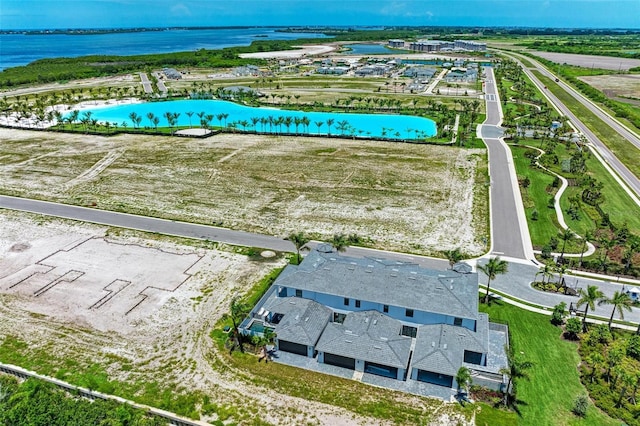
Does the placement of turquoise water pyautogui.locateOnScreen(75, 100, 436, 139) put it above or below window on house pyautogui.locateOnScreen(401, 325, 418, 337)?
above

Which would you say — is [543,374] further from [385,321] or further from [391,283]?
[391,283]

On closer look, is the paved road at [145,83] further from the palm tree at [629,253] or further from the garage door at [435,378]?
the palm tree at [629,253]

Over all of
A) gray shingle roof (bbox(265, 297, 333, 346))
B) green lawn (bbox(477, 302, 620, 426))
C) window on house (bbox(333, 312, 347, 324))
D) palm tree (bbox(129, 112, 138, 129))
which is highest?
palm tree (bbox(129, 112, 138, 129))

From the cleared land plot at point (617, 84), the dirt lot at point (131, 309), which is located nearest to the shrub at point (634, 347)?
the dirt lot at point (131, 309)

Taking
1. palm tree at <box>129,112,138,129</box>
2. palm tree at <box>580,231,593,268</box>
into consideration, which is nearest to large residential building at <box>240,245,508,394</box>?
palm tree at <box>580,231,593,268</box>

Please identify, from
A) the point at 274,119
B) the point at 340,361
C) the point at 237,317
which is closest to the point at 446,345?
the point at 340,361

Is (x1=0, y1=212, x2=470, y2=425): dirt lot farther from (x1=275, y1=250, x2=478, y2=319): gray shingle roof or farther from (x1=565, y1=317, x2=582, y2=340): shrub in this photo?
(x1=565, y1=317, x2=582, y2=340): shrub

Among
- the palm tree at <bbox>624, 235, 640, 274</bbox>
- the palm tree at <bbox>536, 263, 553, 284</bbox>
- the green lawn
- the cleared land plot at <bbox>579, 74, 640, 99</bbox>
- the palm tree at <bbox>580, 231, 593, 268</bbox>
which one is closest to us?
the green lawn
